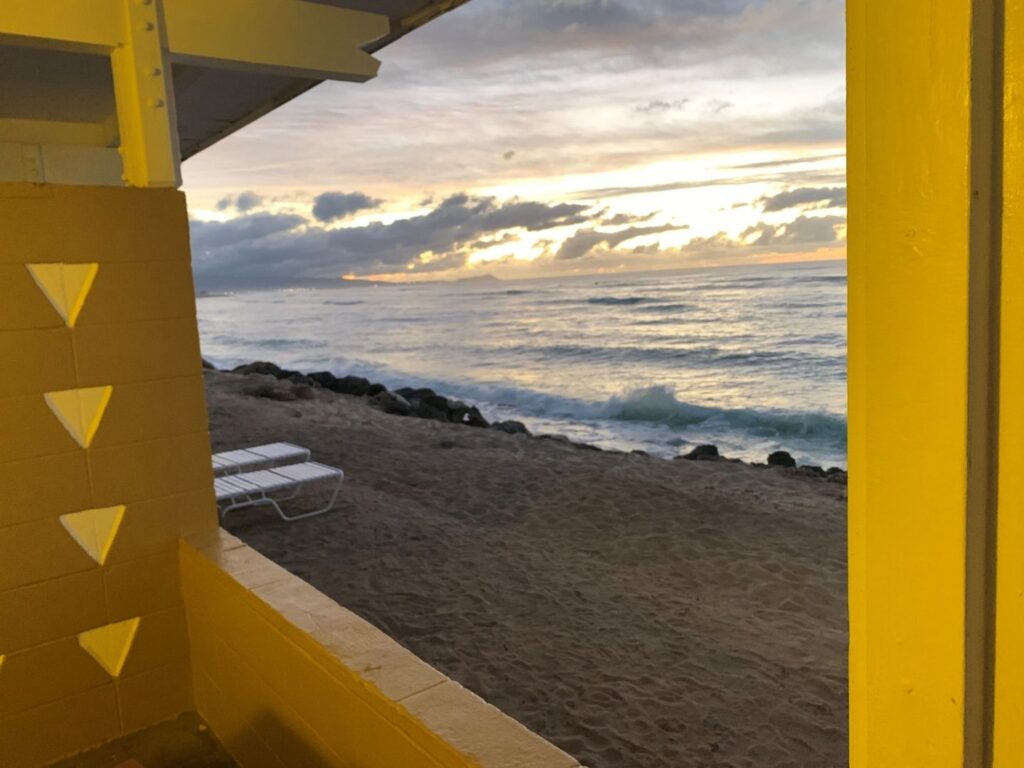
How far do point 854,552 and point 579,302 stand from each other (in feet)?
123

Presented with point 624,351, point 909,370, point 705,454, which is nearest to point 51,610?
point 909,370

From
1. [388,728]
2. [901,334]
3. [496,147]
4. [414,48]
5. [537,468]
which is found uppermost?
[496,147]

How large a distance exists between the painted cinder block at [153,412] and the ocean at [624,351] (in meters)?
12.7

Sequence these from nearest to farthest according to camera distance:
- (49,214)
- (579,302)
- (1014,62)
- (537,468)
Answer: (1014,62) → (49,214) → (537,468) → (579,302)

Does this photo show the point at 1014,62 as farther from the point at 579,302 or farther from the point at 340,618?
the point at 579,302

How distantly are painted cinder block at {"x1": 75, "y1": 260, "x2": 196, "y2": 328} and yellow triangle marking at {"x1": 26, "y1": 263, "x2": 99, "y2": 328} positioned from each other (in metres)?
0.02

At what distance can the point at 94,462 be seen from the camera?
265cm

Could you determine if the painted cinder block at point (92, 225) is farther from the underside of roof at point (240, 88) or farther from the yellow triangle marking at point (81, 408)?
the underside of roof at point (240, 88)

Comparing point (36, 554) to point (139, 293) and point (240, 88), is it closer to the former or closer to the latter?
point (139, 293)

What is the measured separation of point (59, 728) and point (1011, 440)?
9.88 feet

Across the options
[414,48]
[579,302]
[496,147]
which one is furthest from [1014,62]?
[579,302]

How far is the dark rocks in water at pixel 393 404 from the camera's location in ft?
46.8

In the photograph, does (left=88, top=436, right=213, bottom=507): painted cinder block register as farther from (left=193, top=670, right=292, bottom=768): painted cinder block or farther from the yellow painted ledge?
(left=193, top=670, right=292, bottom=768): painted cinder block

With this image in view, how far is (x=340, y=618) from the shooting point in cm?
207
